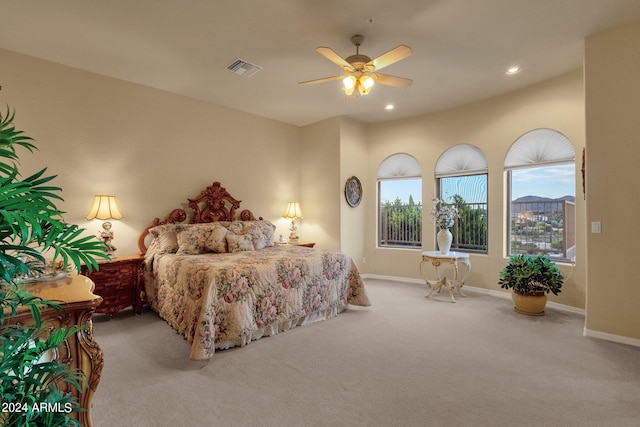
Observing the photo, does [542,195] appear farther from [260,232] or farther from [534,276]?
[260,232]

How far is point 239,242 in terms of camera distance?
4172 mm

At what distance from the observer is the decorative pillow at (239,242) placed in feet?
13.5

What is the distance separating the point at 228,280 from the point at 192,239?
137 cm

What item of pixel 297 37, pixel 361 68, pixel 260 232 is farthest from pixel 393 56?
pixel 260 232

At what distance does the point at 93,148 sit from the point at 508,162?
219 inches

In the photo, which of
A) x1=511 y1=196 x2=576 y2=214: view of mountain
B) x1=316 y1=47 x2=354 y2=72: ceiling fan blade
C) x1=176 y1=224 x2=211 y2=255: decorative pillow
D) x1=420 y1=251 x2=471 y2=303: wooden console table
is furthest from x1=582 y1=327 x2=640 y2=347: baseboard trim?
x1=176 y1=224 x2=211 y2=255: decorative pillow

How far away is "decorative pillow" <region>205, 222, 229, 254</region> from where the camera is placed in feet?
13.2

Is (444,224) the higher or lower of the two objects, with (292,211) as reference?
lower

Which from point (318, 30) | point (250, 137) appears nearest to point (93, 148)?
point (250, 137)

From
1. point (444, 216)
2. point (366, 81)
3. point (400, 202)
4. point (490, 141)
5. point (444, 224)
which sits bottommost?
point (444, 224)

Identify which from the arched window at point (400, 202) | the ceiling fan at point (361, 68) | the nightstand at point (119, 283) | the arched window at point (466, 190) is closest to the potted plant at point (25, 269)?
the ceiling fan at point (361, 68)

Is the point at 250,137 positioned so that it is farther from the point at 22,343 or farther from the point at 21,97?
the point at 22,343

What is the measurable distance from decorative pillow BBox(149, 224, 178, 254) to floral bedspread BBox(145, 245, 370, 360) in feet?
0.48

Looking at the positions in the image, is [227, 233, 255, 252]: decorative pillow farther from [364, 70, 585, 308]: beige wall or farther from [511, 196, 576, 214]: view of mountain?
[511, 196, 576, 214]: view of mountain
